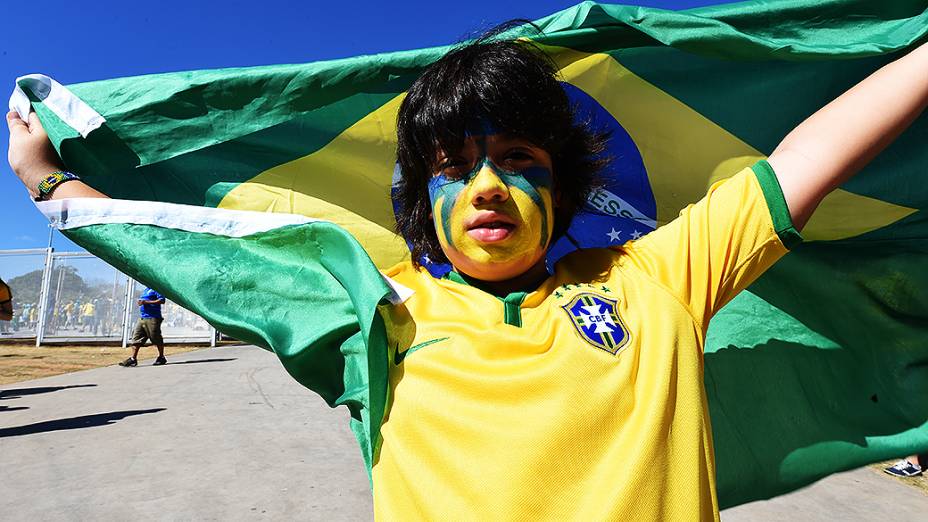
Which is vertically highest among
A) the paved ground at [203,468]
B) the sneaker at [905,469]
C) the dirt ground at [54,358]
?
the dirt ground at [54,358]

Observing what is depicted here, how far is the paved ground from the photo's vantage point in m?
3.12

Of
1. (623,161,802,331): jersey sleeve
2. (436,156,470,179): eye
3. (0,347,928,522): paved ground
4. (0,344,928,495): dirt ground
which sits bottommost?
(0,347,928,522): paved ground

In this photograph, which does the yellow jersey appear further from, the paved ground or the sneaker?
the sneaker

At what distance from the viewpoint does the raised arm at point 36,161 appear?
148 cm

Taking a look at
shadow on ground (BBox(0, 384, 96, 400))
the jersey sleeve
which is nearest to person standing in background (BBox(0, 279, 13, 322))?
shadow on ground (BBox(0, 384, 96, 400))

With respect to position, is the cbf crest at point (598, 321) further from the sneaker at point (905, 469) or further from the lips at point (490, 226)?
the sneaker at point (905, 469)

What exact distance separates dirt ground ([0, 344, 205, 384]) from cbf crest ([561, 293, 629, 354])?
10.0 meters

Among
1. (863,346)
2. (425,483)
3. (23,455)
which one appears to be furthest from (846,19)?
(23,455)

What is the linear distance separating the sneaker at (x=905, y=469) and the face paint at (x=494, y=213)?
446cm

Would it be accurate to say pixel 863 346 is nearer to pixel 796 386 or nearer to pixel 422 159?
pixel 796 386

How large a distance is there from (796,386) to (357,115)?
1.71 metres

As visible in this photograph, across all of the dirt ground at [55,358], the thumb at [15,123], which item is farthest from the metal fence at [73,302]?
the thumb at [15,123]

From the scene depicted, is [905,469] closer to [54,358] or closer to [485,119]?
[485,119]

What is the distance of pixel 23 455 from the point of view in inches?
163
